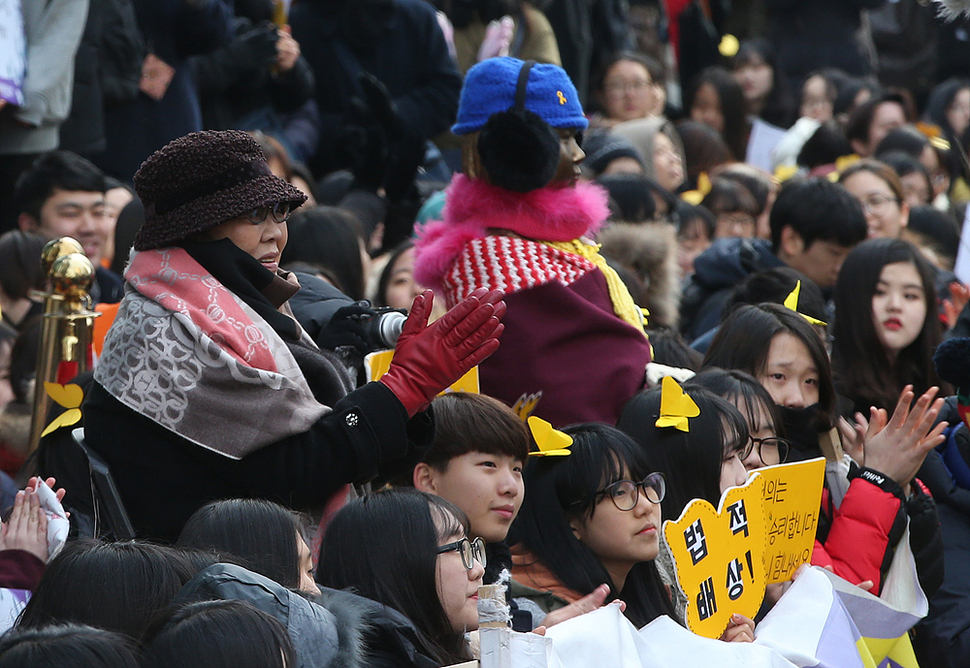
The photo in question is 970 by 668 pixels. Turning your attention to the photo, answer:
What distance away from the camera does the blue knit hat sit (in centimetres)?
428

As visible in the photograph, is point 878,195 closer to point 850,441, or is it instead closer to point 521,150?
point 850,441

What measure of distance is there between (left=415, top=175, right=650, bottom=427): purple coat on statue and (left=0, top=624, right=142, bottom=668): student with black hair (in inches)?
85.4

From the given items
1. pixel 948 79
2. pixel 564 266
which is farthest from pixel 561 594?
pixel 948 79

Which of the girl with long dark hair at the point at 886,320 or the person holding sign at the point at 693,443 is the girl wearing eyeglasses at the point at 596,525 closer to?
the person holding sign at the point at 693,443

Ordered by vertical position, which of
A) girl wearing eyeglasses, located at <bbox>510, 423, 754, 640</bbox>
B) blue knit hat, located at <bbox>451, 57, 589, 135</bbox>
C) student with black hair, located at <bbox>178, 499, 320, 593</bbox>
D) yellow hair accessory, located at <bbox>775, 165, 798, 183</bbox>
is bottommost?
yellow hair accessory, located at <bbox>775, 165, 798, 183</bbox>

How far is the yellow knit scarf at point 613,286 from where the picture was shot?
4.22 metres

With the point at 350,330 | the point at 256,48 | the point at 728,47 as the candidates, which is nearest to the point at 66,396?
the point at 350,330

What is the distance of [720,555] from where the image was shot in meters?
3.27

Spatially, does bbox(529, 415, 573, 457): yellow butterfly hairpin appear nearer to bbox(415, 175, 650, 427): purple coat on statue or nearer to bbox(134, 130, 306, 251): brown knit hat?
bbox(415, 175, 650, 427): purple coat on statue

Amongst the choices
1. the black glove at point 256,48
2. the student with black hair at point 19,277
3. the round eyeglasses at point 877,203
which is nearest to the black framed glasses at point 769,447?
the student with black hair at point 19,277

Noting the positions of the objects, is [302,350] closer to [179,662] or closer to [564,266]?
[564,266]

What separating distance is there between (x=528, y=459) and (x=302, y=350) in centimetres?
75

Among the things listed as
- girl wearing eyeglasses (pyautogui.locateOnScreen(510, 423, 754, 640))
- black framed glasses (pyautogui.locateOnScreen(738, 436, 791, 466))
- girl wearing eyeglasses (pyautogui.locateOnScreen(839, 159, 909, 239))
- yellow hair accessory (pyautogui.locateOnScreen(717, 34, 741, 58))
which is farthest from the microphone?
yellow hair accessory (pyautogui.locateOnScreen(717, 34, 741, 58))

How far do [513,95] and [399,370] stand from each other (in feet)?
4.49
